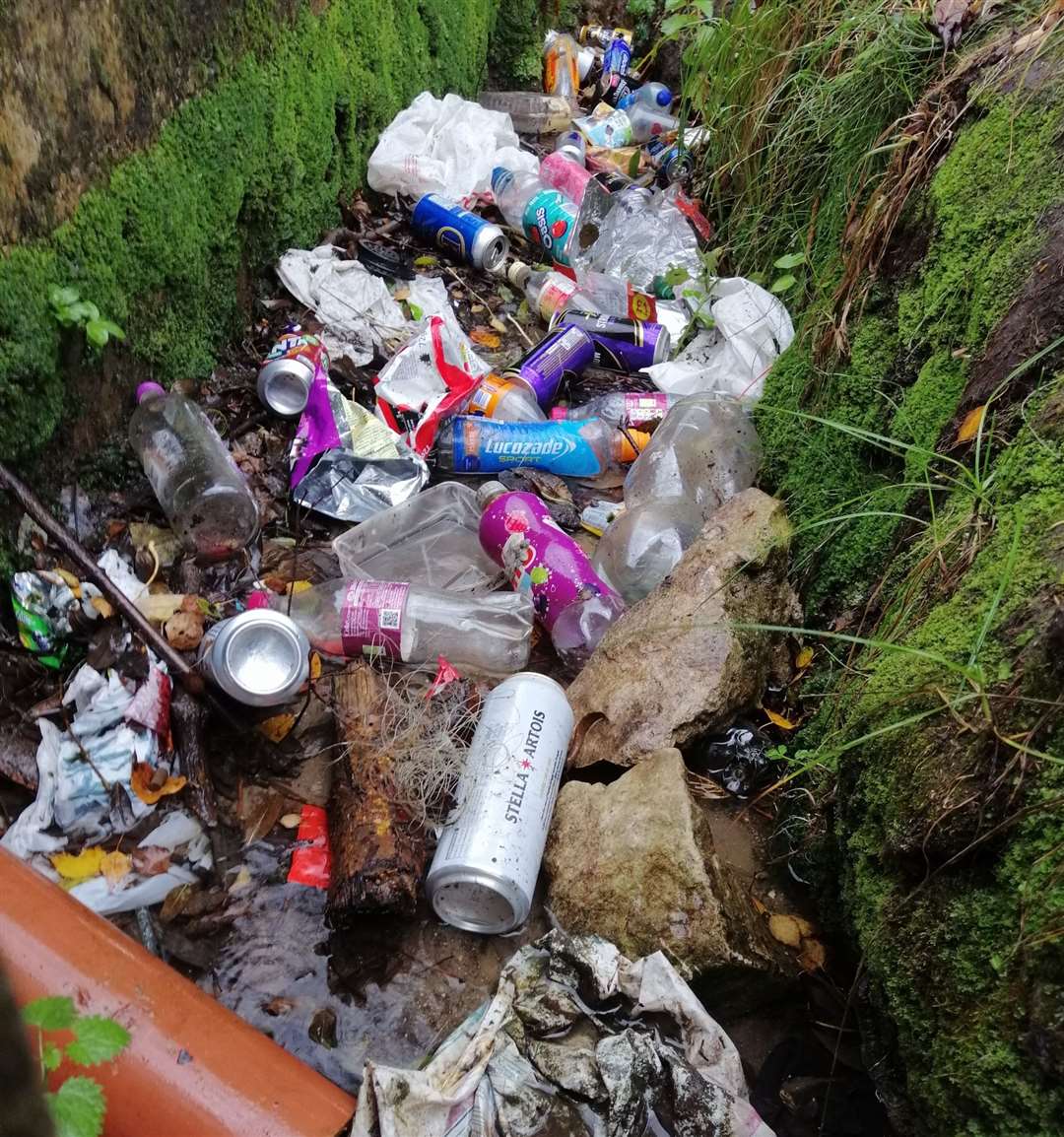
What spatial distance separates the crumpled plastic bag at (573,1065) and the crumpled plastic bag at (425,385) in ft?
5.77

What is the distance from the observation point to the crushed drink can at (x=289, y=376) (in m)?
2.62

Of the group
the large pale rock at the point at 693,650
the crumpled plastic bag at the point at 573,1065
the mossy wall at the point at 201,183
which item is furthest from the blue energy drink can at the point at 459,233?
the crumpled plastic bag at the point at 573,1065

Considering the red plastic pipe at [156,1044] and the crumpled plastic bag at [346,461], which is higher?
the red plastic pipe at [156,1044]

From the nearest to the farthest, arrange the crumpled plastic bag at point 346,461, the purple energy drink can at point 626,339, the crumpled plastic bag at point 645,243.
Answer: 1. the crumpled plastic bag at point 346,461
2. the purple energy drink can at point 626,339
3. the crumpled plastic bag at point 645,243

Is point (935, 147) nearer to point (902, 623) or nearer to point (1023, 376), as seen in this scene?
point (1023, 376)

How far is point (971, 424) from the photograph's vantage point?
1.71 m

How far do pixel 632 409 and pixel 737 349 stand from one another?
0.44 metres

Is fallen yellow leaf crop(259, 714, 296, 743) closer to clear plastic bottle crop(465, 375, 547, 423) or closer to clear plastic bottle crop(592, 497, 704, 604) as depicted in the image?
clear plastic bottle crop(592, 497, 704, 604)

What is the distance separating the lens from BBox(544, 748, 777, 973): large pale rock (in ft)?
5.04

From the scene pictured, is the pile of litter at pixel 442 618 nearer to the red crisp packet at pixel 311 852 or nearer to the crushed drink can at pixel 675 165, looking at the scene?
the red crisp packet at pixel 311 852

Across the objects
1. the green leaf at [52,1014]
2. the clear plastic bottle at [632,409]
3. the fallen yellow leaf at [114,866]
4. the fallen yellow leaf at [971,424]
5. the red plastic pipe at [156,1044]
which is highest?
the green leaf at [52,1014]

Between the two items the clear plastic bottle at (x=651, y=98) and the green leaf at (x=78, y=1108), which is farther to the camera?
the clear plastic bottle at (x=651, y=98)

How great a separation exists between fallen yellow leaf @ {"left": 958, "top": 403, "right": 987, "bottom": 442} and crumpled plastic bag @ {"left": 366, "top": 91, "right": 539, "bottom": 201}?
2777 millimetres

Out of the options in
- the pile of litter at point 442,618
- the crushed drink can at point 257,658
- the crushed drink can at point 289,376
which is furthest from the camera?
the crushed drink can at point 289,376
